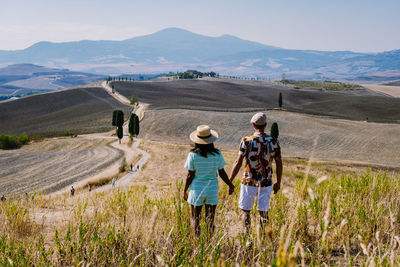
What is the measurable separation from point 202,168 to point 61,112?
109m

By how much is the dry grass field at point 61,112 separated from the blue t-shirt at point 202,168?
70913mm

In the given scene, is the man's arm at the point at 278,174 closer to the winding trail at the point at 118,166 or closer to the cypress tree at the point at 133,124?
the winding trail at the point at 118,166

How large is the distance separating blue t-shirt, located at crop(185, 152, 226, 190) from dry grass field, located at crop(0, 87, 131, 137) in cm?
7091

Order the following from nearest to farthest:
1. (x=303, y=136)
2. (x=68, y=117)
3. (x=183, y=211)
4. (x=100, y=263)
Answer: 1. (x=100, y=263)
2. (x=183, y=211)
3. (x=303, y=136)
4. (x=68, y=117)

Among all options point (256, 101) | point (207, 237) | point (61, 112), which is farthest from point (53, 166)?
point (256, 101)

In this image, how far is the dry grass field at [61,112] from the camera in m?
81.9

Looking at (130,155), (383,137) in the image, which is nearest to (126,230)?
(130,155)

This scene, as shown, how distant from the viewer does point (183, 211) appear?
537 centimetres

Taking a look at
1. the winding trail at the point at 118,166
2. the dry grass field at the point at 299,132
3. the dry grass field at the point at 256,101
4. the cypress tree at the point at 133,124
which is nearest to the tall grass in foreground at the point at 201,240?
the winding trail at the point at 118,166

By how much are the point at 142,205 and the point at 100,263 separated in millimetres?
1905

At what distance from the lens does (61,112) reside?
10356 centimetres

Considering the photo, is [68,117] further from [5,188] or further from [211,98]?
[5,188]

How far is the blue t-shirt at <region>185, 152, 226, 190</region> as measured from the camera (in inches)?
213

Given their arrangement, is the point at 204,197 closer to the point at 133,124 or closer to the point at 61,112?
the point at 133,124
